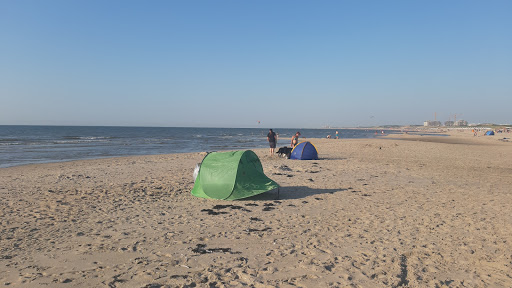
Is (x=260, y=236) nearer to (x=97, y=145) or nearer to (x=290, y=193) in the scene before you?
(x=290, y=193)

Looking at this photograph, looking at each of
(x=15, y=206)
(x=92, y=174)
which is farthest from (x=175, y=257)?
(x=92, y=174)

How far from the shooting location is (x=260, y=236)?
577 centimetres

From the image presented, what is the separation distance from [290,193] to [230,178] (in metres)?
2.06

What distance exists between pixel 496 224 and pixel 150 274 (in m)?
6.76

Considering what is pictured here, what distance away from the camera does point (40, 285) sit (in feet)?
13.0

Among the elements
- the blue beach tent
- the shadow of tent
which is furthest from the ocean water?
the shadow of tent

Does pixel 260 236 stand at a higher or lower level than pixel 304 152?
lower

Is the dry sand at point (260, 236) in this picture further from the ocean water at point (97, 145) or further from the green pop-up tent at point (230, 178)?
the ocean water at point (97, 145)

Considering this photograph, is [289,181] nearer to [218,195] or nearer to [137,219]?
[218,195]

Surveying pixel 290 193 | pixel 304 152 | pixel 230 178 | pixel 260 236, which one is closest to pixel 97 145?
pixel 304 152

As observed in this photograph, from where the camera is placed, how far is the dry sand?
4250 millimetres

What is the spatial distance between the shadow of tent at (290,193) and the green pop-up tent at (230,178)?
270 mm

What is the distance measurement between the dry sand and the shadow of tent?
0.06 metres

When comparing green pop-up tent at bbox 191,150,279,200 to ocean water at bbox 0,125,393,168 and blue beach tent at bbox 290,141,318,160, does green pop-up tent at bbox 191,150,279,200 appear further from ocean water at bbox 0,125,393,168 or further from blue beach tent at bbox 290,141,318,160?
ocean water at bbox 0,125,393,168
